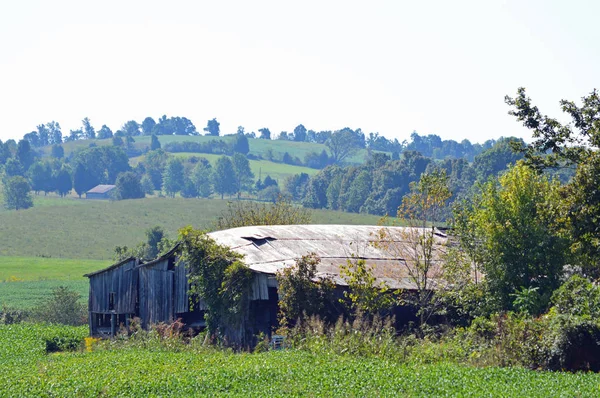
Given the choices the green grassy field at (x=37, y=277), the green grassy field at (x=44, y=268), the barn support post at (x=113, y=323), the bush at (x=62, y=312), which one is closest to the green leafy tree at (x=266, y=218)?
the bush at (x=62, y=312)

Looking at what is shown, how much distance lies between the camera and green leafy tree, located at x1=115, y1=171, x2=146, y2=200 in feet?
527

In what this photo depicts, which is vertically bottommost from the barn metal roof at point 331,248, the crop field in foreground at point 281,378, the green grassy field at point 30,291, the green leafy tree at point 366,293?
the green grassy field at point 30,291

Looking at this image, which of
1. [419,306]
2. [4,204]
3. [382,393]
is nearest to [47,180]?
[4,204]

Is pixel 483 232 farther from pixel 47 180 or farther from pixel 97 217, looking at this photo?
pixel 47 180

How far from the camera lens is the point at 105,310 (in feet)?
144

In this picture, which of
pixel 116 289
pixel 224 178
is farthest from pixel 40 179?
pixel 116 289

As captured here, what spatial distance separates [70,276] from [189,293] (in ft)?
182

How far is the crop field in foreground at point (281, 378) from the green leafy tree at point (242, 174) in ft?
518

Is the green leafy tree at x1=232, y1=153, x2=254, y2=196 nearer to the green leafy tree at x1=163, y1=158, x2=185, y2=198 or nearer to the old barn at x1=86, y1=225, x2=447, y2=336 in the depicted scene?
the green leafy tree at x1=163, y1=158, x2=185, y2=198

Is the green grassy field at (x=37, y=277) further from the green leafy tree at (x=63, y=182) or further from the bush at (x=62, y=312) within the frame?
the green leafy tree at (x=63, y=182)

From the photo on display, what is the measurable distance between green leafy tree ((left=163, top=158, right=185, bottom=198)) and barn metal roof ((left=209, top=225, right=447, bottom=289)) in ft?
466

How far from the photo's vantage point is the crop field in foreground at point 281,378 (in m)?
20.3

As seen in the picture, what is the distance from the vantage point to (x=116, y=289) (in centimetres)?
4328

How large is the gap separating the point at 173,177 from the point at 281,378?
164 meters
